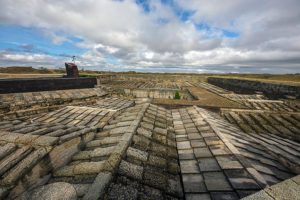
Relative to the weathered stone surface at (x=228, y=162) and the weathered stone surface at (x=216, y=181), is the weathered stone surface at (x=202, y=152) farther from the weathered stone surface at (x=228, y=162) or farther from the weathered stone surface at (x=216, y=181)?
the weathered stone surface at (x=216, y=181)

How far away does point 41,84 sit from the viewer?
11930 millimetres

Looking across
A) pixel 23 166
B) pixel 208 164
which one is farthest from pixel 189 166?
pixel 23 166

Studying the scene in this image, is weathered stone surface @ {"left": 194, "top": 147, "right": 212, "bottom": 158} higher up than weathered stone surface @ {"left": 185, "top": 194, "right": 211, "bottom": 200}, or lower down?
higher up

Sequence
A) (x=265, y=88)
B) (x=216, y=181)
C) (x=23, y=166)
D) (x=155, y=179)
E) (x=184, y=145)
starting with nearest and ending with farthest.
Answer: (x=23, y=166), (x=155, y=179), (x=216, y=181), (x=184, y=145), (x=265, y=88)

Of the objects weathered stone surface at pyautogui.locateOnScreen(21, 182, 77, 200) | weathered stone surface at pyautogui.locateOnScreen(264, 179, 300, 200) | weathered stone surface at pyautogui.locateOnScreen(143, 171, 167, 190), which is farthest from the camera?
weathered stone surface at pyautogui.locateOnScreen(143, 171, 167, 190)

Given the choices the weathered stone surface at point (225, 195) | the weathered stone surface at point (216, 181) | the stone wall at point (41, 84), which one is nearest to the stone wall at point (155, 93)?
the stone wall at point (41, 84)

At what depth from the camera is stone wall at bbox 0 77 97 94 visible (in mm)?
10625

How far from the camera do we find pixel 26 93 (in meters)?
11.0

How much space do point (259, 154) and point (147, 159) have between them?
12.2 feet

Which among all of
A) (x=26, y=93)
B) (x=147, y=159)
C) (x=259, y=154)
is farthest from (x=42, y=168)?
(x=26, y=93)

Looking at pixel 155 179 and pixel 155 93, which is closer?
pixel 155 179

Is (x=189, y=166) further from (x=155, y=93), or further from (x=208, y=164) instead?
(x=155, y=93)

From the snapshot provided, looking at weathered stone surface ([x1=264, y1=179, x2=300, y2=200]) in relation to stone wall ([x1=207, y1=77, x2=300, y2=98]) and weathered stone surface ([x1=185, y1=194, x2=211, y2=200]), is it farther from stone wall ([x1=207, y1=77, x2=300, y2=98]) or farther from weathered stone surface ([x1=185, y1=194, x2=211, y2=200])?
stone wall ([x1=207, y1=77, x2=300, y2=98])

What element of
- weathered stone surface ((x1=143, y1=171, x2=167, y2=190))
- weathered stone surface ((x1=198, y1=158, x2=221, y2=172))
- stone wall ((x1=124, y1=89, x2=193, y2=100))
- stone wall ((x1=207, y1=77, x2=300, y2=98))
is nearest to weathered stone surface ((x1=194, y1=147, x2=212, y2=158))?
weathered stone surface ((x1=198, y1=158, x2=221, y2=172))
